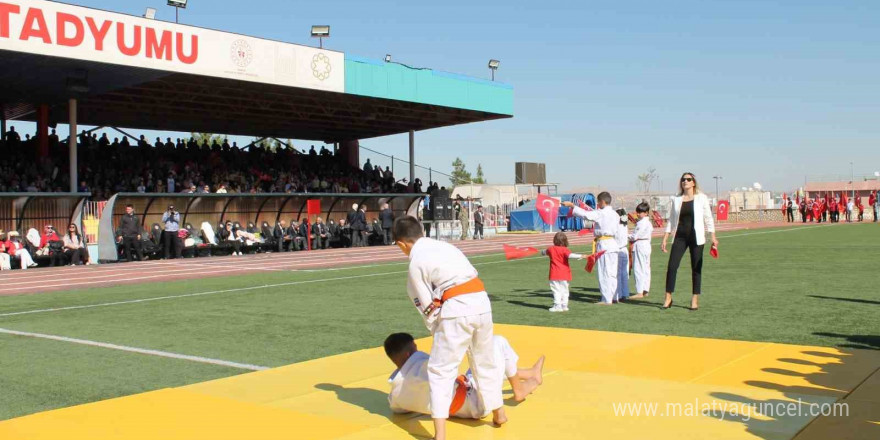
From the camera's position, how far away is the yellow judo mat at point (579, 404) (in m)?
5.49

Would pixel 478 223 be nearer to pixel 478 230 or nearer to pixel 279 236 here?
pixel 478 230

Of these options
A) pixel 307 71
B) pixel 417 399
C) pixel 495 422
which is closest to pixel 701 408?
pixel 495 422

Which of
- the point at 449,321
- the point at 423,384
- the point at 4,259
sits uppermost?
the point at 449,321

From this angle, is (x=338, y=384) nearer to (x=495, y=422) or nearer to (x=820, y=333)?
(x=495, y=422)

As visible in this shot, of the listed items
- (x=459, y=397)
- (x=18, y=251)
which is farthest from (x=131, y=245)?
(x=459, y=397)

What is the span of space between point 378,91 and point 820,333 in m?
26.9

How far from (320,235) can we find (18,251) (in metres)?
12.0

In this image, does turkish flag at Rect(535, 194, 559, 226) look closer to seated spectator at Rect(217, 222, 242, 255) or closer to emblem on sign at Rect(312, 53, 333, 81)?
seated spectator at Rect(217, 222, 242, 255)

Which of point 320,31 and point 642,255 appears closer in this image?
point 642,255

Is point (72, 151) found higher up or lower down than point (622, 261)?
higher up

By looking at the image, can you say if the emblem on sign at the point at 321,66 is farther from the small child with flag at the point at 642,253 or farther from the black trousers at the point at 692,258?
the black trousers at the point at 692,258

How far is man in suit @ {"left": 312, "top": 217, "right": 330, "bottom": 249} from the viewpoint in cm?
3322

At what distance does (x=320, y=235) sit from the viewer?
33.4 m

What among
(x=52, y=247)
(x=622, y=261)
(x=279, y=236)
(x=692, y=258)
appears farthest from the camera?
(x=279, y=236)
